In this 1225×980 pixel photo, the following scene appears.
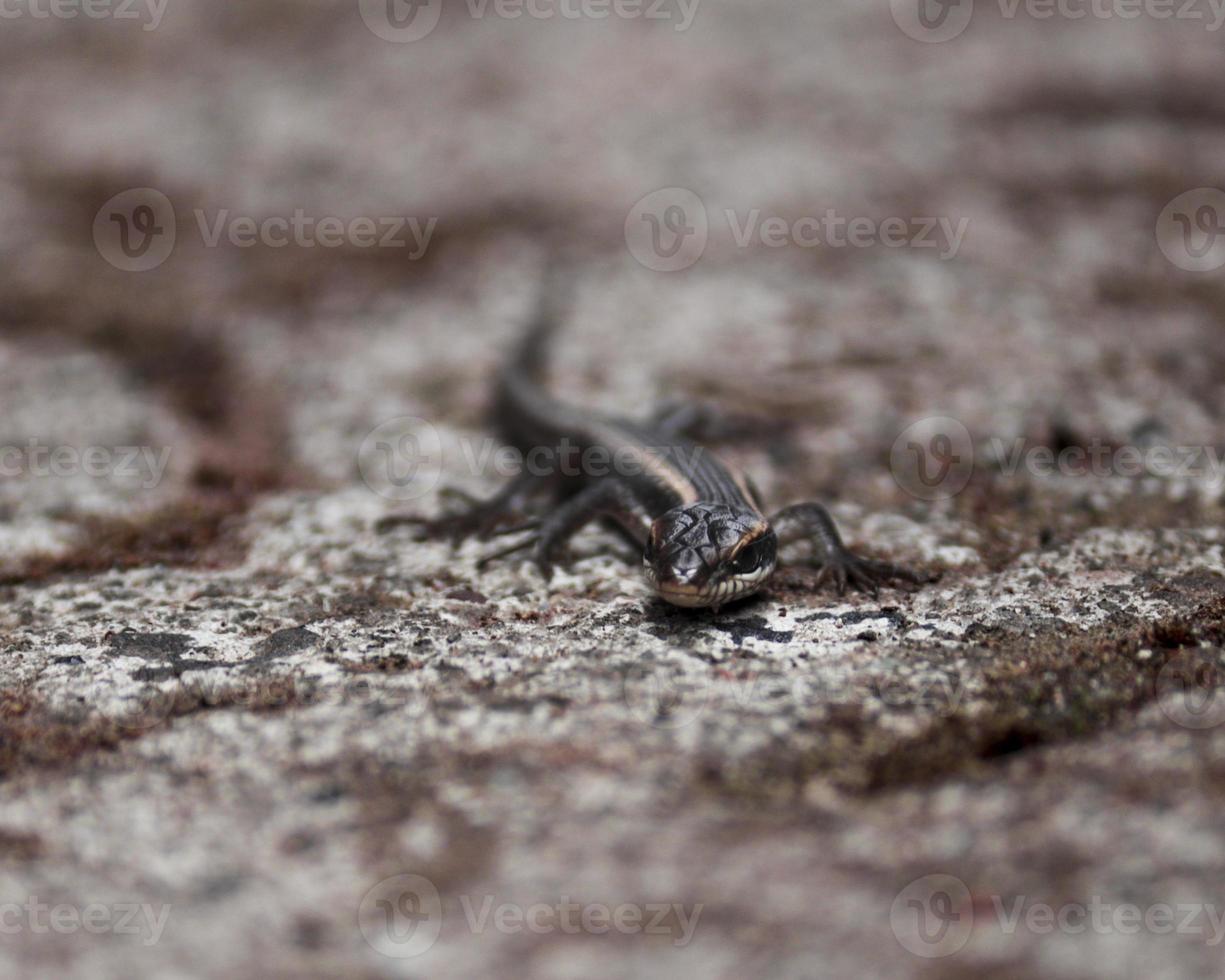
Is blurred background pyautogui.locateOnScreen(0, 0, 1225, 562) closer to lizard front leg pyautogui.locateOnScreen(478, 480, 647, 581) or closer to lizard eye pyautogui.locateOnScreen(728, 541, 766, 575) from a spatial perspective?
lizard front leg pyautogui.locateOnScreen(478, 480, 647, 581)

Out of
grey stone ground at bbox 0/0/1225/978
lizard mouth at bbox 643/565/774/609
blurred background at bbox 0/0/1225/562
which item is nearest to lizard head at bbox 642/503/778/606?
lizard mouth at bbox 643/565/774/609

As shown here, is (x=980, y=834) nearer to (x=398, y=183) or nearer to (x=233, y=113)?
(x=398, y=183)

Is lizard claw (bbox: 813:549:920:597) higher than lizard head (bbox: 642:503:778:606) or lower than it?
lower

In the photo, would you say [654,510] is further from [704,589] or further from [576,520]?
[704,589]

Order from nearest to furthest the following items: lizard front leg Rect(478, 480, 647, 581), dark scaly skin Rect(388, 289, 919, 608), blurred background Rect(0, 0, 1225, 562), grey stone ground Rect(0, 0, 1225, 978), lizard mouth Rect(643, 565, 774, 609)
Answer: grey stone ground Rect(0, 0, 1225, 978) < lizard mouth Rect(643, 565, 774, 609) < dark scaly skin Rect(388, 289, 919, 608) < lizard front leg Rect(478, 480, 647, 581) < blurred background Rect(0, 0, 1225, 562)

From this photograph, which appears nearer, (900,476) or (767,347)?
(900,476)

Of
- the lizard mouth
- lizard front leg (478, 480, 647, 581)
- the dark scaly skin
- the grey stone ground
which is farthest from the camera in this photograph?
lizard front leg (478, 480, 647, 581)

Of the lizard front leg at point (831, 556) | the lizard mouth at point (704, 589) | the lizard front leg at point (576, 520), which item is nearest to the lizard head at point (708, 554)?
the lizard mouth at point (704, 589)

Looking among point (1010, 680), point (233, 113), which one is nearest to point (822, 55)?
point (233, 113)
